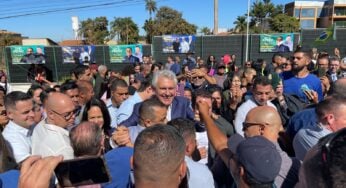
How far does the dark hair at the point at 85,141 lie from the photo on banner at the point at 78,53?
18.3m

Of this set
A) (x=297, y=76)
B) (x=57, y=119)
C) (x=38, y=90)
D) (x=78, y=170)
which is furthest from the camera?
(x=38, y=90)

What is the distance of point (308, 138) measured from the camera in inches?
102

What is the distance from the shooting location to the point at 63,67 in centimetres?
2000

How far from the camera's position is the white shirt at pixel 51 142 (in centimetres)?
237

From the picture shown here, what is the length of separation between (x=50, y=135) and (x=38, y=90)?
3255mm

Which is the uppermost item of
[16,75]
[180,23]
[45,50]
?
[180,23]

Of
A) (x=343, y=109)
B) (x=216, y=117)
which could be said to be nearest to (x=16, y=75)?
(x=216, y=117)

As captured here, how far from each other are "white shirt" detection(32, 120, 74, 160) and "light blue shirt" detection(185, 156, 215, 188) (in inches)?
35.5

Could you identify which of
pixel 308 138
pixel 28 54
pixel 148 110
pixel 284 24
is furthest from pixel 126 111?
pixel 284 24

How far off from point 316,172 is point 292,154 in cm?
283

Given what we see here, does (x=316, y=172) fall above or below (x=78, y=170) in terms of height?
above

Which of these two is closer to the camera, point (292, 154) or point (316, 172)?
point (316, 172)

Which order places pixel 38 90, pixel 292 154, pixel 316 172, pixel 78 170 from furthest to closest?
pixel 38 90 < pixel 292 154 < pixel 78 170 < pixel 316 172

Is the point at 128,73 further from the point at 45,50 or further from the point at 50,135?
the point at 45,50
